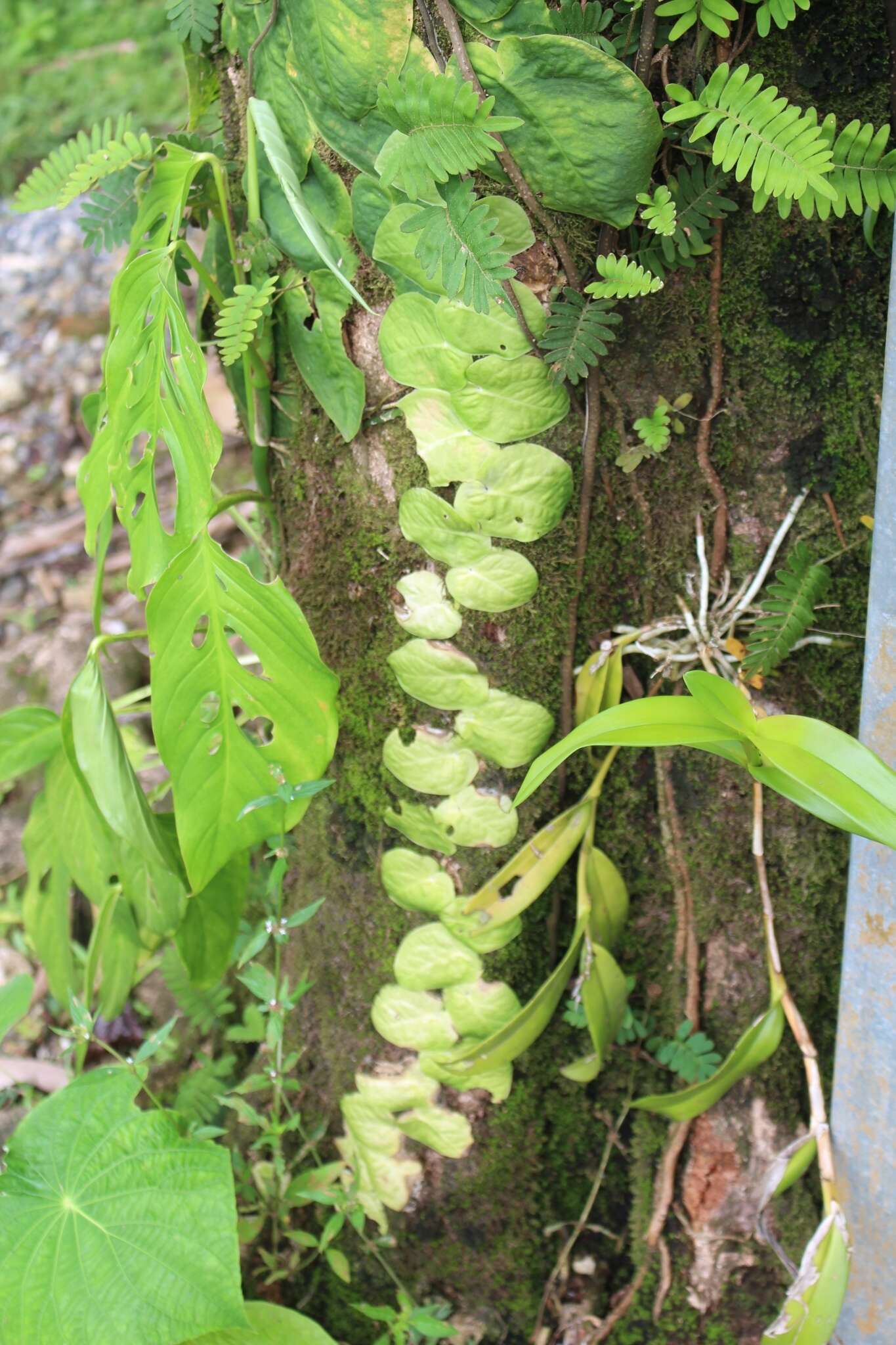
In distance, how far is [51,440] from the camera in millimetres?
3043

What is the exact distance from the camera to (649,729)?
848 mm

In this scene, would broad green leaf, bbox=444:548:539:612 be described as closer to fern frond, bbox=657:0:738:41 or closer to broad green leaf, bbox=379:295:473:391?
broad green leaf, bbox=379:295:473:391

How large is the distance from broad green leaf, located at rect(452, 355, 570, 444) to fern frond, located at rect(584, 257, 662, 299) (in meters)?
0.10

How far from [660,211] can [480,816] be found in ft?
2.07

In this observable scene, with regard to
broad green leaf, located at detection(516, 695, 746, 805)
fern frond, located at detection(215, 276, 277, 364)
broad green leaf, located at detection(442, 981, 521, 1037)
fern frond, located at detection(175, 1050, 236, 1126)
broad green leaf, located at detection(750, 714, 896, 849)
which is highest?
fern frond, located at detection(215, 276, 277, 364)

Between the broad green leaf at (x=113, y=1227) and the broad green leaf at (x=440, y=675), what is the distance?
1.71 ft

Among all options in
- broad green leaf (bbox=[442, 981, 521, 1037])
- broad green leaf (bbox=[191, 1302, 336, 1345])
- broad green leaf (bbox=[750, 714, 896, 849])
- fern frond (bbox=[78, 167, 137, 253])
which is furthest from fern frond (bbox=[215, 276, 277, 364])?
broad green leaf (bbox=[191, 1302, 336, 1345])

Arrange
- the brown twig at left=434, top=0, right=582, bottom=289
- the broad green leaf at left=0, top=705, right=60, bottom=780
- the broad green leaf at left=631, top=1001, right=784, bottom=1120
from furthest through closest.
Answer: the broad green leaf at left=0, top=705, right=60, bottom=780 → the broad green leaf at left=631, top=1001, right=784, bottom=1120 → the brown twig at left=434, top=0, right=582, bottom=289

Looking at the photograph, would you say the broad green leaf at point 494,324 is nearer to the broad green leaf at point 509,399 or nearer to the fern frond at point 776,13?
the broad green leaf at point 509,399

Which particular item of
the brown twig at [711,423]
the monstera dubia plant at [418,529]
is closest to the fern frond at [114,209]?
the monstera dubia plant at [418,529]

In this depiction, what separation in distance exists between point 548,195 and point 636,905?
777 millimetres

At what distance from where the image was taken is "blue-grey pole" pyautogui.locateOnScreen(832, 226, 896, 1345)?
0.91 m

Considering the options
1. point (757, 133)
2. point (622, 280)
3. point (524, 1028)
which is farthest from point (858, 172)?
point (524, 1028)

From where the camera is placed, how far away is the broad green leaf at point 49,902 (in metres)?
1.41
